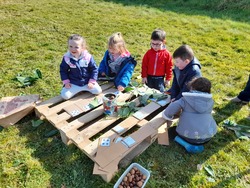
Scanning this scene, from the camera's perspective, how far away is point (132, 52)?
5.82 meters

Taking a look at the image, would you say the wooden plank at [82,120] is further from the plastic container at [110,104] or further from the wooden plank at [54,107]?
the wooden plank at [54,107]

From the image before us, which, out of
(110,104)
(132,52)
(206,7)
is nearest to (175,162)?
(110,104)

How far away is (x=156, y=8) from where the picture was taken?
9.14m

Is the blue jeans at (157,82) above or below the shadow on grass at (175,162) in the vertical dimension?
above

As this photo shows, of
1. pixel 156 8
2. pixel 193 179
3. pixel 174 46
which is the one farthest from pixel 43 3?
pixel 193 179

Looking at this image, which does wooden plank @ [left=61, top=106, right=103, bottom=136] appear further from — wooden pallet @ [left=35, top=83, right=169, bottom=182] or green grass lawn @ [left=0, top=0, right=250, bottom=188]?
green grass lawn @ [left=0, top=0, right=250, bottom=188]

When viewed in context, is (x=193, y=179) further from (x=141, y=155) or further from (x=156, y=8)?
(x=156, y=8)

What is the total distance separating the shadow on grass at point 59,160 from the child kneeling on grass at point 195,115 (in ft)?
3.69

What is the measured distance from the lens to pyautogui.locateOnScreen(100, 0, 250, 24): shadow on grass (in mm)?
8641

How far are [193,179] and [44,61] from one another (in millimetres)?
3777

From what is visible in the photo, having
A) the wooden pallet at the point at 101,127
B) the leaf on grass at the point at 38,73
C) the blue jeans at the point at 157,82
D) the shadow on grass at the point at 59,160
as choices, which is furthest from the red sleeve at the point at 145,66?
the leaf on grass at the point at 38,73

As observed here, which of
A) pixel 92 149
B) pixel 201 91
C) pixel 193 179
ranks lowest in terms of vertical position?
pixel 193 179

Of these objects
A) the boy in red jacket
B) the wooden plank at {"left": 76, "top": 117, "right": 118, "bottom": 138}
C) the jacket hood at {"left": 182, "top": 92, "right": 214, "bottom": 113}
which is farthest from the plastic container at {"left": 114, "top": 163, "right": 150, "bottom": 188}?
the boy in red jacket

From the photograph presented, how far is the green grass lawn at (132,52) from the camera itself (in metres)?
2.90
